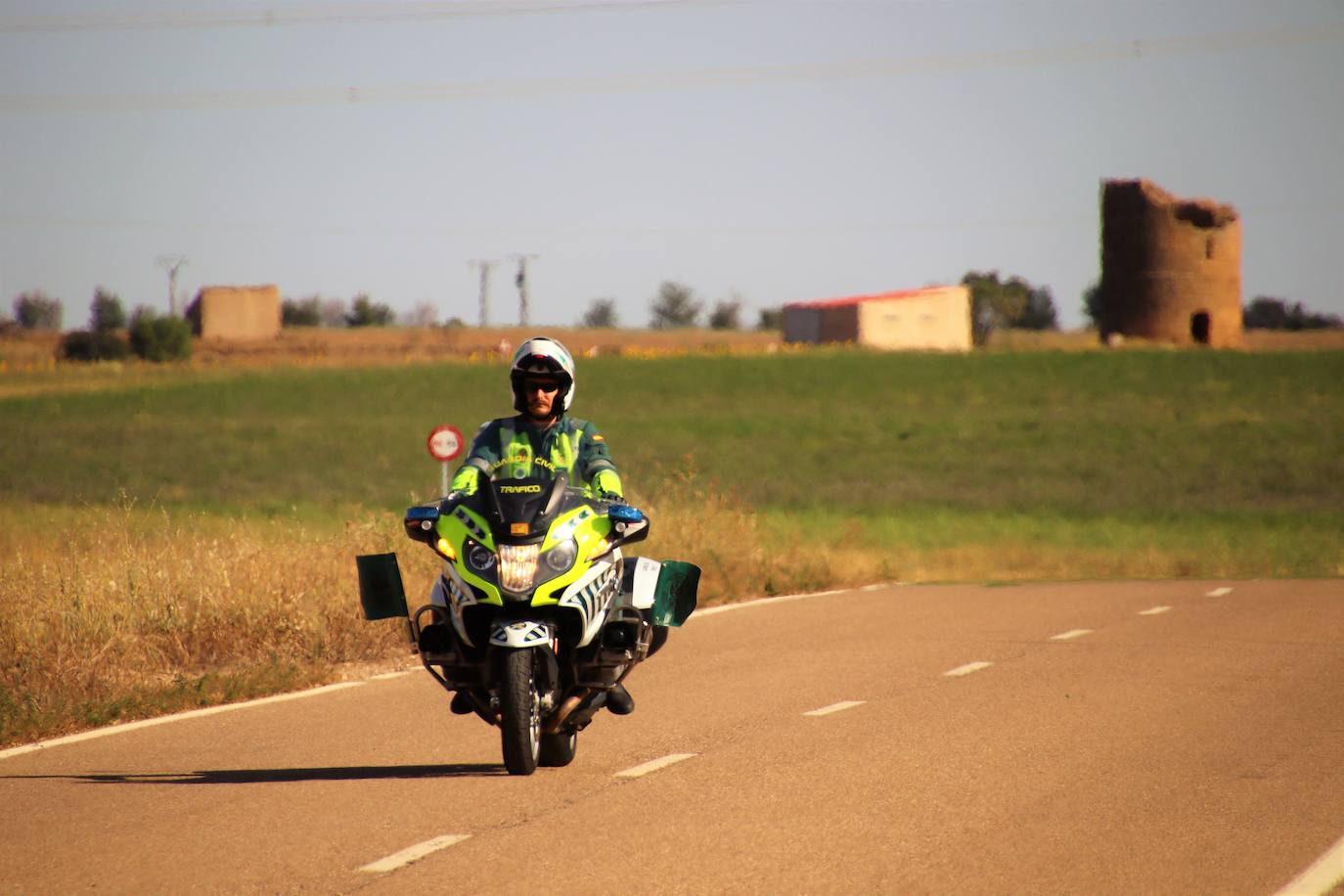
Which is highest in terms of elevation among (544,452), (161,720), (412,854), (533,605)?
(544,452)

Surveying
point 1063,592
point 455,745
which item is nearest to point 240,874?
point 455,745

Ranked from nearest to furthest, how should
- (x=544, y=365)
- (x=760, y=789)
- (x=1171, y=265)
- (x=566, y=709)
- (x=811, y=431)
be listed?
1. (x=760, y=789)
2. (x=566, y=709)
3. (x=544, y=365)
4. (x=811, y=431)
5. (x=1171, y=265)

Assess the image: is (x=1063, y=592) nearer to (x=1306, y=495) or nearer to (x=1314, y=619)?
(x=1314, y=619)

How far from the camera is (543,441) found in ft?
29.8

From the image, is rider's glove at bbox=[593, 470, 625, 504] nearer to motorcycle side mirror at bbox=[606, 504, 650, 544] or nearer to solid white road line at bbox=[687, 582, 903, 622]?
motorcycle side mirror at bbox=[606, 504, 650, 544]

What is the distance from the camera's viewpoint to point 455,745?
9844 millimetres

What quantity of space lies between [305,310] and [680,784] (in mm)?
167470

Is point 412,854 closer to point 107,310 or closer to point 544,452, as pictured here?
point 544,452

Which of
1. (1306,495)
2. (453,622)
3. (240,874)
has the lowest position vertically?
(1306,495)

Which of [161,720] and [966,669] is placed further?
[966,669]

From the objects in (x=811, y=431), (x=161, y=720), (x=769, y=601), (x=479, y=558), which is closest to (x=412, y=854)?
(x=479, y=558)

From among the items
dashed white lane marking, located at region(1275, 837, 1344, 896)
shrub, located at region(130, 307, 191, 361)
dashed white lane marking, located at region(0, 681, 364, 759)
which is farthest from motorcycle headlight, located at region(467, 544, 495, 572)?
shrub, located at region(130, 307, 191, 361)

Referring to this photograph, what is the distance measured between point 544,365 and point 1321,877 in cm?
417

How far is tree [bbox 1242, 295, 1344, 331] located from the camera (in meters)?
187
